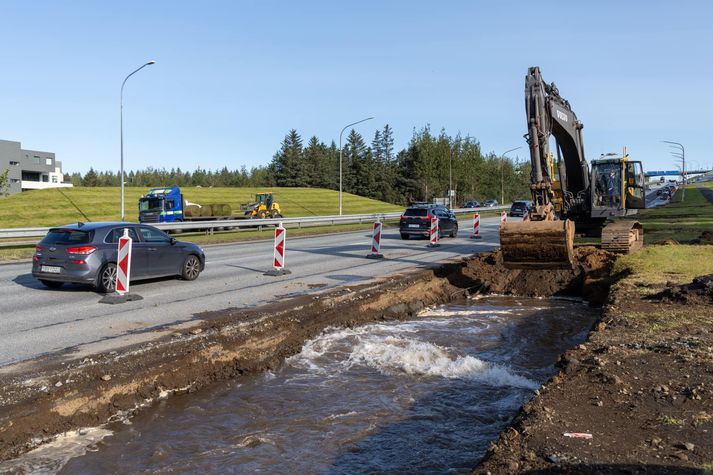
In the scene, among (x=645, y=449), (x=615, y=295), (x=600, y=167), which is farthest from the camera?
(x=600, y=167)

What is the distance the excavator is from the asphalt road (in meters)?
4.20

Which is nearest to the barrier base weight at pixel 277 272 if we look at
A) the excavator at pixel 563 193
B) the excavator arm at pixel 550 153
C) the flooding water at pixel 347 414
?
the flooding water at pixel 347 414

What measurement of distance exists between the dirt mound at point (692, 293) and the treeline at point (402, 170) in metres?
62.1

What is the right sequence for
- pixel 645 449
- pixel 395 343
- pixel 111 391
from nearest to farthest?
1. pixel 645 449
2. pixel 111 391
3. pixel 395 343

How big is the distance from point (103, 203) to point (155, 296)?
150 feet

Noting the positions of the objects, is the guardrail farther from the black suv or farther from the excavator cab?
Result: the excavator cab

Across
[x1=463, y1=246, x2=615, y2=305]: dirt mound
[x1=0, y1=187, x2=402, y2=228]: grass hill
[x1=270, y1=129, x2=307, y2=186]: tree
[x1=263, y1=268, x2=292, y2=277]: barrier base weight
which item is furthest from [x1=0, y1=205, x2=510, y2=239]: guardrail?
[x1=270, y1=129, x2=307, y2=186]: tree

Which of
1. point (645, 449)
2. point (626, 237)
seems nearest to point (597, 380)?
point (645, 449)

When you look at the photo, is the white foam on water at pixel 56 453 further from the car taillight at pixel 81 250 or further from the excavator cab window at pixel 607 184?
the excavator cab window at pixel 607 184

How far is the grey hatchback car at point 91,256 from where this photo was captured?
1189 cm

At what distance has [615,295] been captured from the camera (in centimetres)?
1140

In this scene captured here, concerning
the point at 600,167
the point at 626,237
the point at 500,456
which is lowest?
the point at 500,456

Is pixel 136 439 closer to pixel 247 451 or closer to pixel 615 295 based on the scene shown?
pixel 247 451

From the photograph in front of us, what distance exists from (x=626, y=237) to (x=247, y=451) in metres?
14.2
